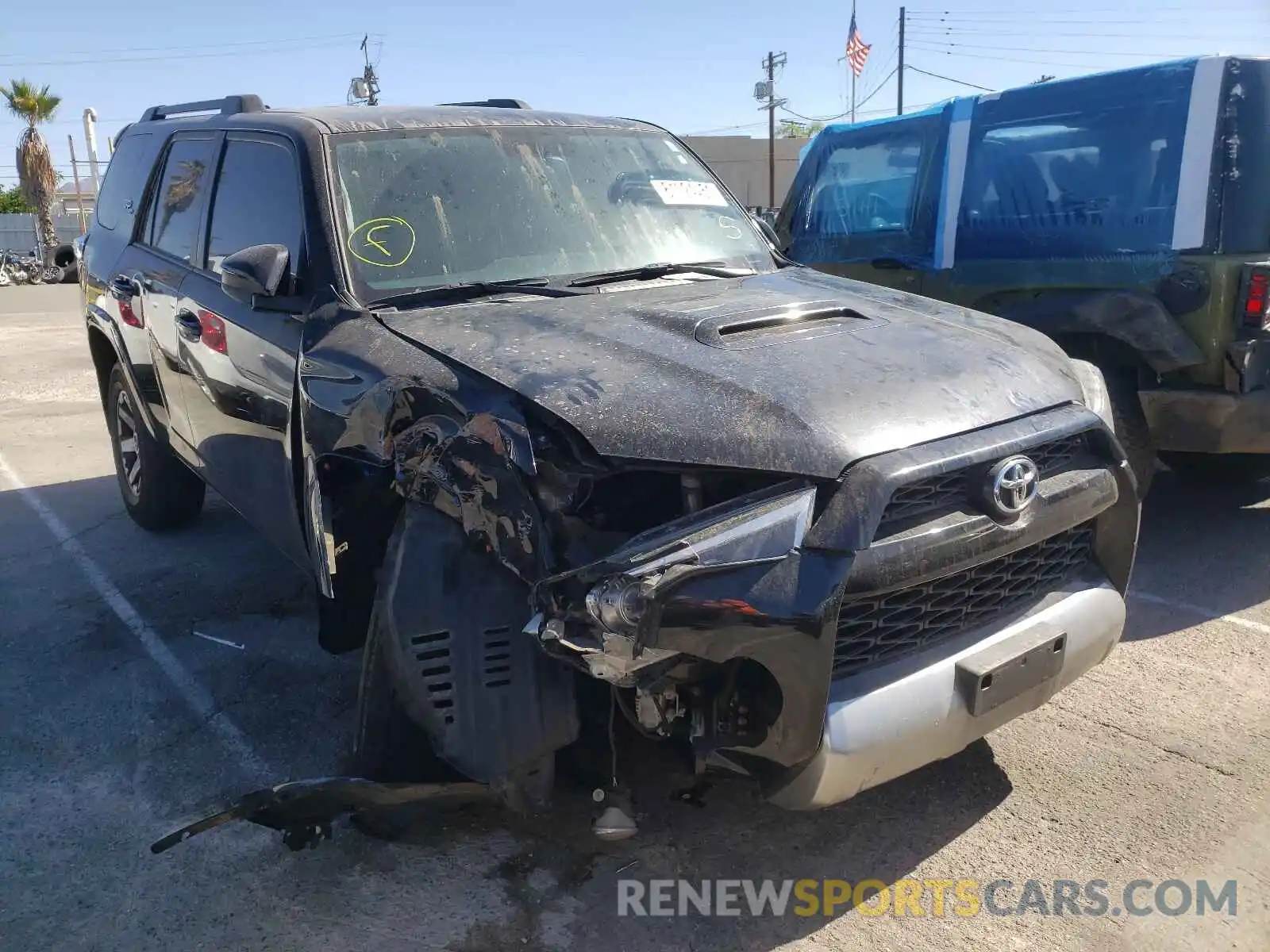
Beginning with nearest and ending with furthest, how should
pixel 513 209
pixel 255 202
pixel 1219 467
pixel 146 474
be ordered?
pixel 513 209 < pixel 255 202 < pixel 146 474 < pixel 1219 467

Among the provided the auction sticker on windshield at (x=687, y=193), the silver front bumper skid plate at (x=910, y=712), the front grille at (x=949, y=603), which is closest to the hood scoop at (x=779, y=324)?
the front grille at (x=949, y=603)

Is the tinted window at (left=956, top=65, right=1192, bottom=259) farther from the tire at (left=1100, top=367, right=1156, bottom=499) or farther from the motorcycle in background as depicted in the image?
the motorcycle in background

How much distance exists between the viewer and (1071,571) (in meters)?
2.93

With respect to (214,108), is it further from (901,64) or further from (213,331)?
(901,64)

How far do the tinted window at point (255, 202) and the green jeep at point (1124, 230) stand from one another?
11.5ft

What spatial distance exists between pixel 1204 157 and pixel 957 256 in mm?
1313

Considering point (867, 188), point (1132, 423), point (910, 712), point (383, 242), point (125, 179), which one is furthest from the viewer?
point (867, 188)

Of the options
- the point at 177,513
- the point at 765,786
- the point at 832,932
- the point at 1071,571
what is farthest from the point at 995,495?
the point at 177,513

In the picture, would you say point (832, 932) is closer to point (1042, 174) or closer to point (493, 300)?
point (493, 300)

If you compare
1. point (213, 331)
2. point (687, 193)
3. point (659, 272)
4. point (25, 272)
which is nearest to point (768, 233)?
point (687, 193)

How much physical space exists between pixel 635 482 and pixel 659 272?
1396 mm

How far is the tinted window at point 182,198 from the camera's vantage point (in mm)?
4379

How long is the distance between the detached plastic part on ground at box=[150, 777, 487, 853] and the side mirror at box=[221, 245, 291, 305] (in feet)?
5.07

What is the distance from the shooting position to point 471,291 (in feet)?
10.9
